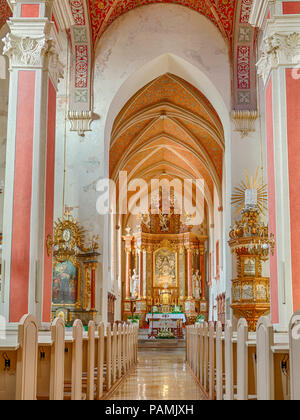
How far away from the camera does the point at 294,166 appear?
7.50 m

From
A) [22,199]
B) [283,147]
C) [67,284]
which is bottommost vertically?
[67,284]

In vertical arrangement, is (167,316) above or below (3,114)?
below

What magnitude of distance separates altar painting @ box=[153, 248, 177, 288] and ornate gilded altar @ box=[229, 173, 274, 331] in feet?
43.1

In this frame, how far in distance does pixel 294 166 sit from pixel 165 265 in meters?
19.0

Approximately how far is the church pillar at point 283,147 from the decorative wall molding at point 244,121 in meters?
5.49

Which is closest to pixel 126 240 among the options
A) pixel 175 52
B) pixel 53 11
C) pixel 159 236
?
pixel 159 236

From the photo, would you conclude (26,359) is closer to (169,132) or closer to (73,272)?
(73,272)

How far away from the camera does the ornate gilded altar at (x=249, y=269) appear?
1211cm

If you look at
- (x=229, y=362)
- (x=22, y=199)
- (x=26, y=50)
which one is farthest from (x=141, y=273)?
(x=229, y=362)

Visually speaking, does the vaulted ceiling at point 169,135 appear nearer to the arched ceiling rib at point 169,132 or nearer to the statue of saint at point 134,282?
the arched ceiling rib at point 169,132

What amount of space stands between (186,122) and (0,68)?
9.26m

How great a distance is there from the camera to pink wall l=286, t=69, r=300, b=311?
722 cm
